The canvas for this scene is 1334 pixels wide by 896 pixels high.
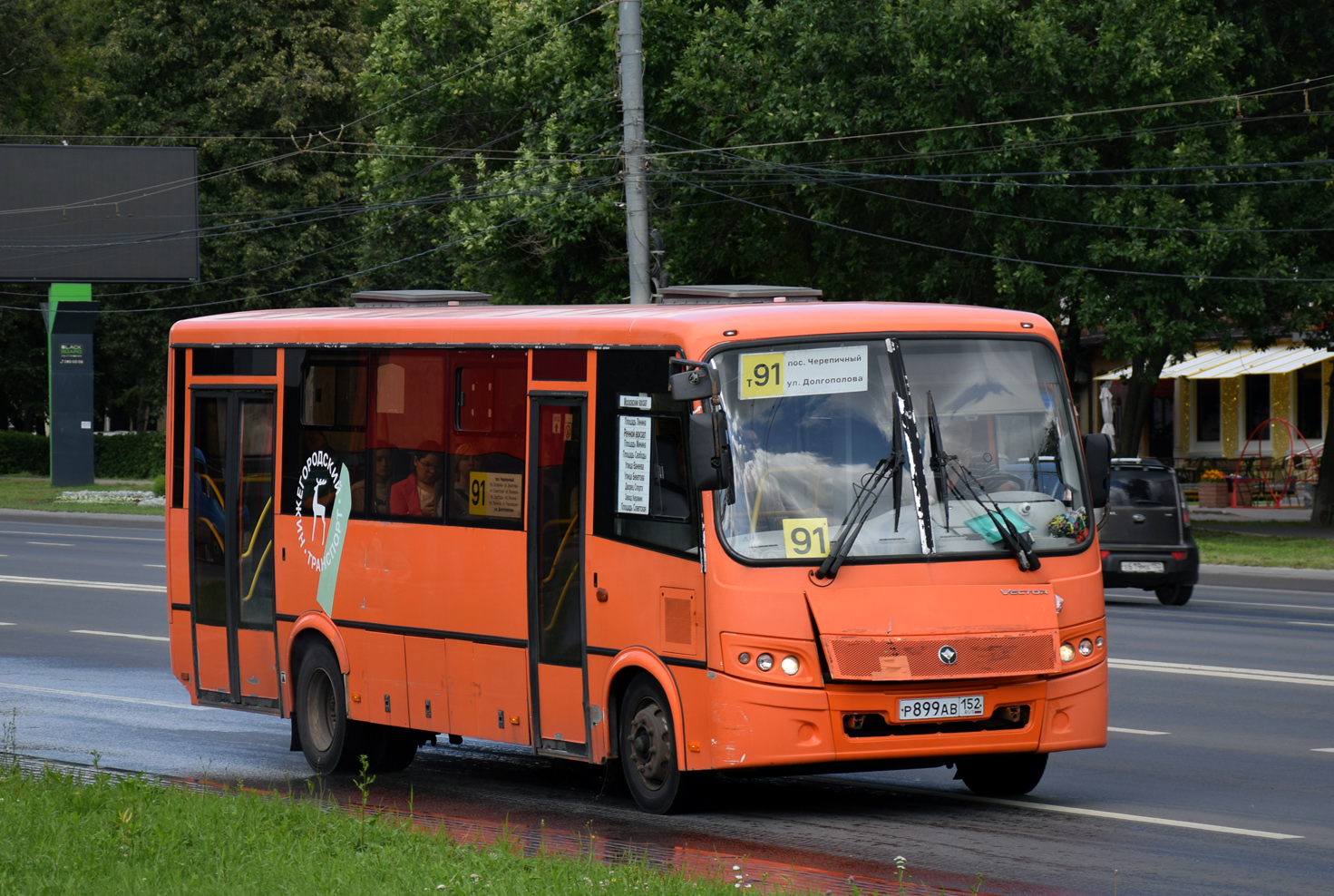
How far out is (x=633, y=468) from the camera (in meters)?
9.45

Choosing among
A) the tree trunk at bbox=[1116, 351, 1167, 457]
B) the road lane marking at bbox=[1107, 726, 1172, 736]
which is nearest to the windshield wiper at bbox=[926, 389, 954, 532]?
the road lane marking at bbox=[1107, 726, 1172, 736]

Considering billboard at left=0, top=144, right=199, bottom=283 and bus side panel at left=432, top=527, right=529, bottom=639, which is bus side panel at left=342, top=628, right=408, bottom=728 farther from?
billboard at left=0, top=144, right=199, bottom=283

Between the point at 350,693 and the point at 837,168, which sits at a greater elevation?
the point at 837,168

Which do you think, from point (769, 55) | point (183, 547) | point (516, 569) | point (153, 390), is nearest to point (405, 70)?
point (769, 55)

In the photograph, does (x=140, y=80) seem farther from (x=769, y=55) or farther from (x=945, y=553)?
(x=945, y=553)

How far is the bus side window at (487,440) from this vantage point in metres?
10.2

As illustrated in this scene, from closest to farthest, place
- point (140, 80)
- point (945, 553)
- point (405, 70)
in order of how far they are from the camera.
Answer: point (945, 553), point (405, 70), point (140, 80)

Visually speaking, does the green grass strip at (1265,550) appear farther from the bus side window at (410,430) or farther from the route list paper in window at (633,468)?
the route list paper in window at (633,468)

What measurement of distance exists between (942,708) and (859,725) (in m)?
0.40

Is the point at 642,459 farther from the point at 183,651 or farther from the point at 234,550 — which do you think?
the point at 183,651

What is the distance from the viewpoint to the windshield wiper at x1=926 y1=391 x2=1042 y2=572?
29.8 ft

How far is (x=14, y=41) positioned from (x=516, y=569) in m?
63.8

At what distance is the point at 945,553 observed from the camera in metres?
8.99

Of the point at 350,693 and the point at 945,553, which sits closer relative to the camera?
the point at 945,553
